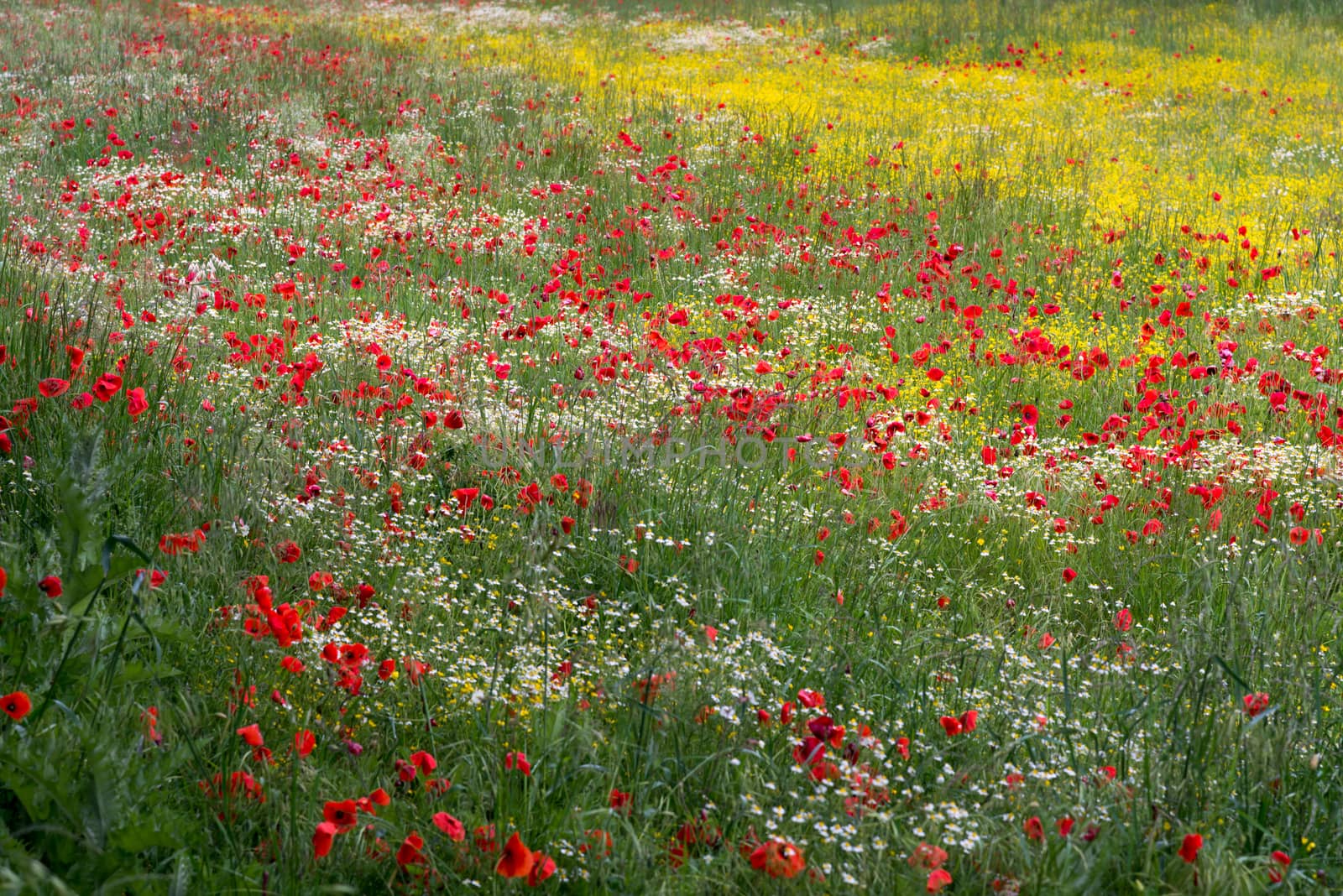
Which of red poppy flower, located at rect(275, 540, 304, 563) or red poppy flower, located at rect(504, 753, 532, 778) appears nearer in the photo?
red poppy flower, located at rect(504, 753, 532, 778)

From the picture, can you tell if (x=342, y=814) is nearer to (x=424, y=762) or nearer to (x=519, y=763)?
(x=424, y=762)

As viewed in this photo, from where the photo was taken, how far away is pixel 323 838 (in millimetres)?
1954

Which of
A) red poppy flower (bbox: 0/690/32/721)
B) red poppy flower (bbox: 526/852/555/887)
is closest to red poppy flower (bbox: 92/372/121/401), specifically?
red poppy flower (bbox: 0/690/32/721)

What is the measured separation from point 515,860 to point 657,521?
1.76m

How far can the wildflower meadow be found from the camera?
2227mm

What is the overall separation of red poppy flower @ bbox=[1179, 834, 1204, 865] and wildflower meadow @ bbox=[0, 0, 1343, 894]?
0.32 ft

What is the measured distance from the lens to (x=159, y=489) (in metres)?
3.27

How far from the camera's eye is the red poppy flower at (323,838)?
1.90m

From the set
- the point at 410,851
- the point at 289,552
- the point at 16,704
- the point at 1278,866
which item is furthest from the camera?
the point at 289,552

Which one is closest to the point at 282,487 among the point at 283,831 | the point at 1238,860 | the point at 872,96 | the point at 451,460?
the point at 451,460

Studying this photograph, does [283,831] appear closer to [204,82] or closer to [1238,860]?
[1238,860]

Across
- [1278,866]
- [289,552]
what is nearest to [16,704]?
[289,552]

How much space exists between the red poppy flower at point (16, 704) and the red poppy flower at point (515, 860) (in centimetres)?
88

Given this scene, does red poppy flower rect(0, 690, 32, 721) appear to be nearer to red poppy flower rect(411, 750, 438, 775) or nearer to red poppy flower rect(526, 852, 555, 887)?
red poppy flower rect(411, 750, 438, 775)
